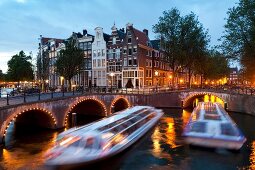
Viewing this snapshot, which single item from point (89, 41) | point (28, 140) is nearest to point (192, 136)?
point (28, 140)

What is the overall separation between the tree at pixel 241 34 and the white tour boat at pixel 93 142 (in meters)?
26.0

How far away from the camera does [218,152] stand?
75.1 ft

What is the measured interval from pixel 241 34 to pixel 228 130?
26.3 metres

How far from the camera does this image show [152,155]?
22812 millimetres

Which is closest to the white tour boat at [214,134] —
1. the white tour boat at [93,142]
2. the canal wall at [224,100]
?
the white tour boat at [93,142]

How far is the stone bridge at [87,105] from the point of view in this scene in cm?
2695

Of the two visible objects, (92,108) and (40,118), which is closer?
(40,118)

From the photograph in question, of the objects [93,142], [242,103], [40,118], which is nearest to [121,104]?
[242,103]

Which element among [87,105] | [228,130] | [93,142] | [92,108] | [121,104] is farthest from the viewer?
[121,104]

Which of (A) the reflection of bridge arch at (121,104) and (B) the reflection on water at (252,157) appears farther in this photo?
(A) the reflection of bridge arch at (121,104)

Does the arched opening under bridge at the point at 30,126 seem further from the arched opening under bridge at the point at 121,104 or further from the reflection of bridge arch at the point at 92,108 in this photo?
the arched opening under bridge at the point at 121,104

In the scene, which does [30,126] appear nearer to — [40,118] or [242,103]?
[40,118]

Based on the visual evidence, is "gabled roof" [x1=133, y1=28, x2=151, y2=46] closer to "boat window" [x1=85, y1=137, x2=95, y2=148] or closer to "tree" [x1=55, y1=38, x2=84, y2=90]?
"tree" [x1=55, y1=38, x2=84, y2=90]

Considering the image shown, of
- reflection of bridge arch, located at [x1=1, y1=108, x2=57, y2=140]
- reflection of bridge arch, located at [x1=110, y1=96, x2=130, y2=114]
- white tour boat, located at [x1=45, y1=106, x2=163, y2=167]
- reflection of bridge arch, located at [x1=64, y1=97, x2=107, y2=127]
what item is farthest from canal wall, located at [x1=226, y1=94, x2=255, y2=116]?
reflection of bridge arch, located at [x1=1, y1=108, x2=57, y2=140]
